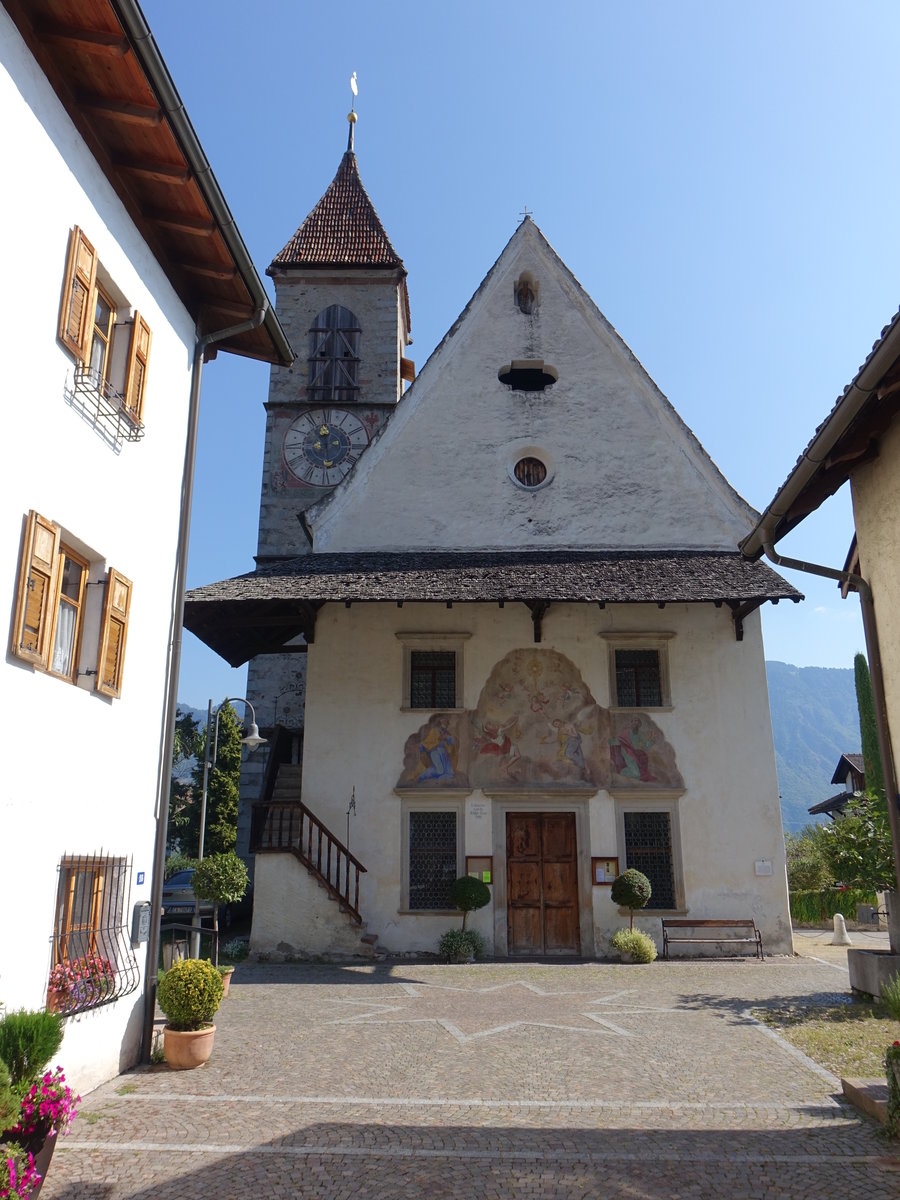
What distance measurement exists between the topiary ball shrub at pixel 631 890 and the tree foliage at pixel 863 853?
11.9ft

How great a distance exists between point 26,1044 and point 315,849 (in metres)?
11.2

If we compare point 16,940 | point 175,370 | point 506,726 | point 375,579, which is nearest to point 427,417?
point 375,579

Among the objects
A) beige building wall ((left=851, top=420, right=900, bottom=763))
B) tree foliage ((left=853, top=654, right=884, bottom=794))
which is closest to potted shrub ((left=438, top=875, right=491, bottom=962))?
beige building wall ((left=851, top=420, right=900, bottom=763))

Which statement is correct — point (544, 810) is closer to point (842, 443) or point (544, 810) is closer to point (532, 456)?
point (532, 456)

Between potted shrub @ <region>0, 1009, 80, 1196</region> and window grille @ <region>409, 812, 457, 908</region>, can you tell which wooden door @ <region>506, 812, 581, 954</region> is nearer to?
window grille @ <region>409, 812, 457, 908</region>

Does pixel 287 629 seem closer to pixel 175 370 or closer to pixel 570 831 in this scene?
pixel 570 831

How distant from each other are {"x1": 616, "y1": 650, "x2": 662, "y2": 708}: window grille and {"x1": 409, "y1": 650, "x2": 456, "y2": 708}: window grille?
9.82 ft

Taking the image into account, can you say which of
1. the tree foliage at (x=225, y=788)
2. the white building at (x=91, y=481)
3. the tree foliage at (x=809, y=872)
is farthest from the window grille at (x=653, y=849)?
the tree foliage at (x=225, y=788)

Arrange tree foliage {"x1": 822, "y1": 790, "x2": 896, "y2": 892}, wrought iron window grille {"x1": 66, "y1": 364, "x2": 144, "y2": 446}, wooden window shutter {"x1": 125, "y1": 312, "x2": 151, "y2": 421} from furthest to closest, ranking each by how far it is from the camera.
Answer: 1. tree foliage {"x1": 822, "y1": 790, "x2": 896, "y2": 892}
2. wooden window shutter {"x1": 125, "y1": 312, "x2": 151, "y2": 421}
3. wrought iron window grille {"x1": 66, "y1": 364, "x2": 144, "y2": 446}

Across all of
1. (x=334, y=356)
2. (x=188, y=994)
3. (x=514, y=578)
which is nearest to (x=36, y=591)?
(x=188, y=994)

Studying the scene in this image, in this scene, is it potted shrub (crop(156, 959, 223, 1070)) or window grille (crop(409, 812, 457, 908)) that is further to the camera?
window grille (crop(409, 812, 457, 908))

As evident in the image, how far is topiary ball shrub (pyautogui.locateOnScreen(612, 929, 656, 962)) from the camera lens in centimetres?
1514

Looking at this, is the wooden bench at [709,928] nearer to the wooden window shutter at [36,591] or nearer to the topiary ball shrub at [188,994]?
the topiary ball shrub at [188,994]

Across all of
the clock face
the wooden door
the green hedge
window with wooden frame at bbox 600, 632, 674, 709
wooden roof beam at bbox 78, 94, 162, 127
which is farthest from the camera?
the clock face
